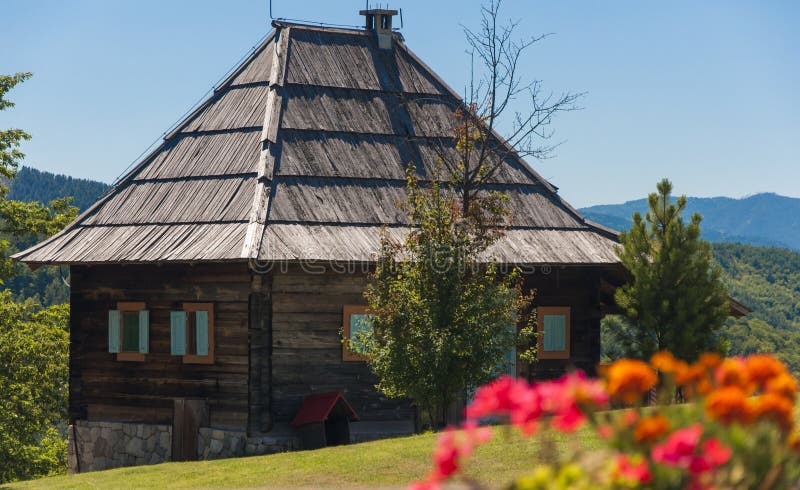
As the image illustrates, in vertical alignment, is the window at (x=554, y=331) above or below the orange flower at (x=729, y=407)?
below

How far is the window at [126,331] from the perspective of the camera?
20.8 m

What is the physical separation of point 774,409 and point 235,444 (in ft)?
→ 51.0

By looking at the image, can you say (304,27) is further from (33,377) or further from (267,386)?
(33,377)

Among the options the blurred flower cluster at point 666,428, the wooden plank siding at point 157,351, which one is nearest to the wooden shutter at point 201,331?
the wooden plank siding at point 157,351

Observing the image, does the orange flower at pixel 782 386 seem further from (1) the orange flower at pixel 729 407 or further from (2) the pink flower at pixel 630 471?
(2) the pink flower at pixel 630 471

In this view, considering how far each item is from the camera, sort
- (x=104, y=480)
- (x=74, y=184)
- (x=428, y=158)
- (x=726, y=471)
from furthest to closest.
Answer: (x=74, y=184) < (x=428, y=158) < (x=104, y=480) < (x=726, y=471)

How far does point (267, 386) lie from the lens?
63.2 feet

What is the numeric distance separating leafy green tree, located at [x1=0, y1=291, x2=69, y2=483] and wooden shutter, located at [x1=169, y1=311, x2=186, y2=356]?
8.31 metres

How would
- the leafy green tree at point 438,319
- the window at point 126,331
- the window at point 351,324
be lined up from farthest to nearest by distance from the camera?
the window at point 126,331, the window at point 351,324, the leafy green tree at point 438,319

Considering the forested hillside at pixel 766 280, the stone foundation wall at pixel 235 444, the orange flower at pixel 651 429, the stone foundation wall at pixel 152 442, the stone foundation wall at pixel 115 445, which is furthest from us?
the forested hillside at pixel 766 280

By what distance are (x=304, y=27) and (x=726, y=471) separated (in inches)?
826

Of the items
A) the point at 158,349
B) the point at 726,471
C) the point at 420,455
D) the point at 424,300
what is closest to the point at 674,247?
the point at 424,300

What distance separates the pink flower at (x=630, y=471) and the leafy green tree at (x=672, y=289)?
15.2m

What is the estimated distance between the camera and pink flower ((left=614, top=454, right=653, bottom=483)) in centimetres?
466
